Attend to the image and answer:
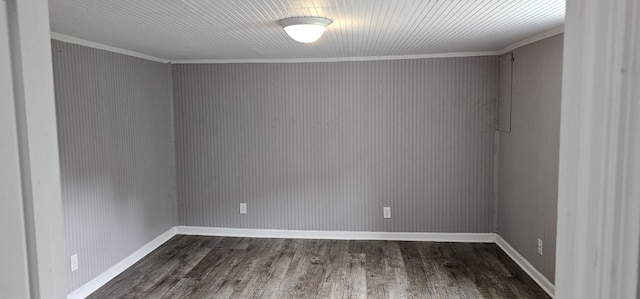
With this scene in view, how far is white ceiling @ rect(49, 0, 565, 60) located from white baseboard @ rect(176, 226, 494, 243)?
2.03 meters

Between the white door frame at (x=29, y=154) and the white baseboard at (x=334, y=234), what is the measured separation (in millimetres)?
4247

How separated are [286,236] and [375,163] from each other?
1.33 m

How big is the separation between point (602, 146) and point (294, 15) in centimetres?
210

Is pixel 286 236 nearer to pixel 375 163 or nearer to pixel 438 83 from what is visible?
pixel 375 163

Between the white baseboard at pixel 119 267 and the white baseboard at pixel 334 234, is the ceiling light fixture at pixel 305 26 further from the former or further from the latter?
the white baseboard at pixel 334 234

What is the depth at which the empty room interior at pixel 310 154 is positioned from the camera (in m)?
3.22

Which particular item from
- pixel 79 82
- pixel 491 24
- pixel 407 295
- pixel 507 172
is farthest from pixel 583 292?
pixel 507 172

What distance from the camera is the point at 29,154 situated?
62cm

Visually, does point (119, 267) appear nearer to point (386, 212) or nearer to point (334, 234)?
point (334, 234)

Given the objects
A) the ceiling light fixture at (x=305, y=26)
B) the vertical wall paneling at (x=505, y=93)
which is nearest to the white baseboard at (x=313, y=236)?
the vertical wall paneling at (x=505, y=93)

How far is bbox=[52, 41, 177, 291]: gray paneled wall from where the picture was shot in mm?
3232

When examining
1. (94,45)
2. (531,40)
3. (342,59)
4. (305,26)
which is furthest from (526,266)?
(94,45)

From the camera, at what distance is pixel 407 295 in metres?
3.39

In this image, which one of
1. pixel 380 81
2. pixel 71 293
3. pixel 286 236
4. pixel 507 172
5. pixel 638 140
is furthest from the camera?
pixel 286 236
